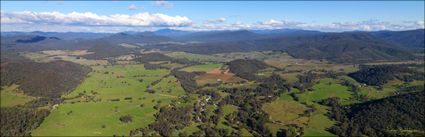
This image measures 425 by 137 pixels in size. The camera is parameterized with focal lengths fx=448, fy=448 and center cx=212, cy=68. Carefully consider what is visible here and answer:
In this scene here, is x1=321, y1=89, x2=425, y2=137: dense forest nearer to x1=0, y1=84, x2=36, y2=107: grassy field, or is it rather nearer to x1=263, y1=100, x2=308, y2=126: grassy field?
x1=263, y1=100, x2=308, y2=126: grassy field

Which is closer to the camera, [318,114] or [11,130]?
[11,130]

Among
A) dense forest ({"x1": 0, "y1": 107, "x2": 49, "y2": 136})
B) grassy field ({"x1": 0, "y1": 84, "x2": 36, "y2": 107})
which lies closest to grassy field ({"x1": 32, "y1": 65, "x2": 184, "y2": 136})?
dense forest ({"x1": 0, "y1": 107, "x2": 49, "y2": 136})

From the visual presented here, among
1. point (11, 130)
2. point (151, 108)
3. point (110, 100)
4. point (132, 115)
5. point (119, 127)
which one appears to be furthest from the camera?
point (110, 100)

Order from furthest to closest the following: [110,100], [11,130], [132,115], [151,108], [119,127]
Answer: [110,100], [151,108], [132,115], [119,127], [11,130]

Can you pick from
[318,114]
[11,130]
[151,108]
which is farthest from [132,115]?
[318,114]

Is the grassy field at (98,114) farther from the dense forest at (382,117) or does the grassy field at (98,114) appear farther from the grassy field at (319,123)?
the dense forest at (382,117)

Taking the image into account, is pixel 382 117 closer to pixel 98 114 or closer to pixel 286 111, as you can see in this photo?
pixel 286 111

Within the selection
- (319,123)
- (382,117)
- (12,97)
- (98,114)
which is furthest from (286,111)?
(12,97)

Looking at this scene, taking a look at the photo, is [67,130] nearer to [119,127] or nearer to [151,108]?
[119,127]
